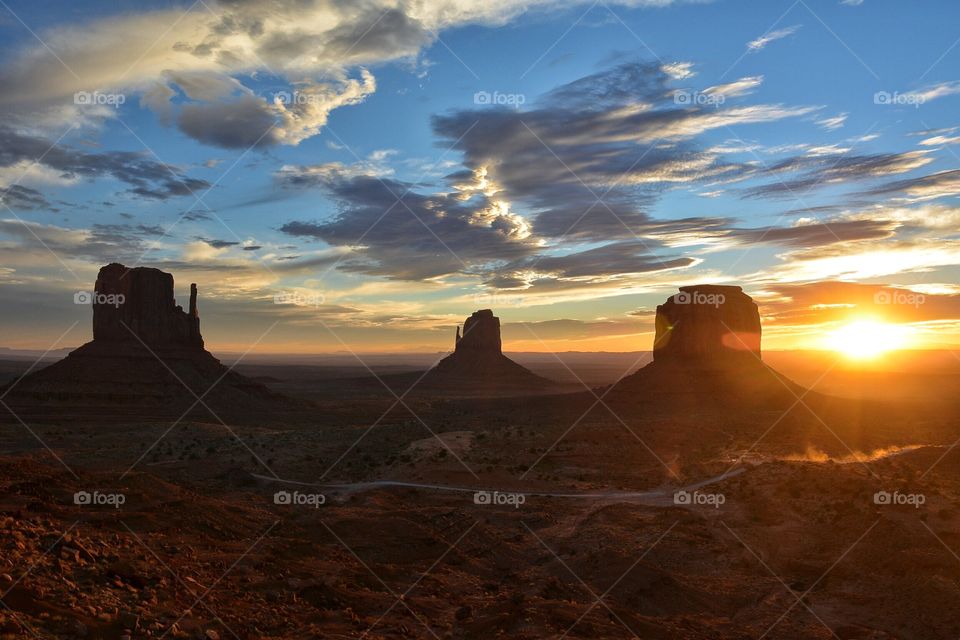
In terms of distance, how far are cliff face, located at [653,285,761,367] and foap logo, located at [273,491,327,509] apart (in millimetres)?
63169

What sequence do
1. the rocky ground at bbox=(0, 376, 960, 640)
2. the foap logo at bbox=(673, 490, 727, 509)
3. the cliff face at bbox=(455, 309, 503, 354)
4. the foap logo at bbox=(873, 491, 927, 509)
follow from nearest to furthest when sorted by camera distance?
the rocky ground at bbox=(0, 376, 960, 640)
the foap logo at bbox=(873, 491, 927, 509)
the foap logo at bbox=(673, 490, 727, 509)
the cliff face at bbox=(455, 309, 503, 354)

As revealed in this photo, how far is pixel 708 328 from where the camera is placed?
8556cm

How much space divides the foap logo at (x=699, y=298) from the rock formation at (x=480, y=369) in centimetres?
5034

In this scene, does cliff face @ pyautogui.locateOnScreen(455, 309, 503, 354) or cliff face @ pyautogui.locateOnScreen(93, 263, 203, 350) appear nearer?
cliff face @ pyautogui.locateOnScreen(93, 263, 203, 350)

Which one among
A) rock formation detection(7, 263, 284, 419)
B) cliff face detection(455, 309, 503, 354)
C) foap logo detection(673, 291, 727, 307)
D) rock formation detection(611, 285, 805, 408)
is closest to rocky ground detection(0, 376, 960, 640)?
rock formation detection(611, 285, 805, 408)

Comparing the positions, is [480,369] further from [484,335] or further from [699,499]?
[699,499]

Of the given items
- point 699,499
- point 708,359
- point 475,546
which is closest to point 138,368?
point 708,359

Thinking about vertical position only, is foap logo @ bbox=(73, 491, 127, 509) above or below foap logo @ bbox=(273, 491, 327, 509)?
above

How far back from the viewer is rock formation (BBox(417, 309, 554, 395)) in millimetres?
139250

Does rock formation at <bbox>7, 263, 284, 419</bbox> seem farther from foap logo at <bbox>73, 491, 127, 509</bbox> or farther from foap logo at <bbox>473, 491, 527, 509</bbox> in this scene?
foap logo at <bbox>73, 491, 127, 509</bbox>

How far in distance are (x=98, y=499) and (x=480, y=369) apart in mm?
133841

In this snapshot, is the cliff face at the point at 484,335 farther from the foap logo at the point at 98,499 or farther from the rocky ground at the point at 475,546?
the foap logo at the point at 98,499

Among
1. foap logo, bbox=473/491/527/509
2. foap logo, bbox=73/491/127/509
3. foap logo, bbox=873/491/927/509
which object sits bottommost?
foap logo, bbox=473/491/527/509

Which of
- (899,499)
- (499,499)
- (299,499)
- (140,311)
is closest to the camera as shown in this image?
(899,499)
